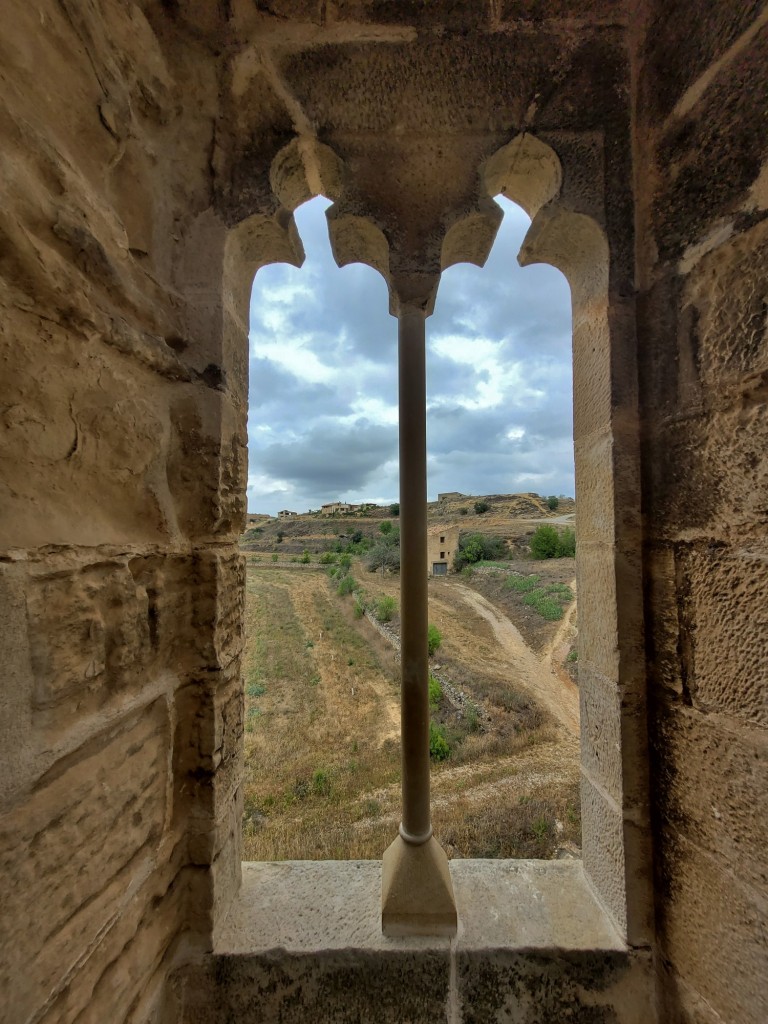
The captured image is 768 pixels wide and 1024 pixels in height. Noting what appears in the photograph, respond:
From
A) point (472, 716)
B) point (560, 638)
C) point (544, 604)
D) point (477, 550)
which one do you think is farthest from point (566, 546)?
point (472, 716)

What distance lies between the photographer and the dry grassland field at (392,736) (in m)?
2.30

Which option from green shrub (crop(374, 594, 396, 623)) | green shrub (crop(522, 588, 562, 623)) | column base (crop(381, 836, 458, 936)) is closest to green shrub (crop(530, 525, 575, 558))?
green shrub (crop(522, 588, 562, 623))

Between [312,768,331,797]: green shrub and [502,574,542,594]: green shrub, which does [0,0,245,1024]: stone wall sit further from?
[502,574,542,594]: green shrub

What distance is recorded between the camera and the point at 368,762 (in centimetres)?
360

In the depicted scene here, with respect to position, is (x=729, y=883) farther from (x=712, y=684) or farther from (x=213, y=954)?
(x=213, y=954)

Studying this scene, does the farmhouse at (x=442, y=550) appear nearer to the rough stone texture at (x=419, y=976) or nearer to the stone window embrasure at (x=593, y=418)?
the stone window embrasure at (x=593, y=418)

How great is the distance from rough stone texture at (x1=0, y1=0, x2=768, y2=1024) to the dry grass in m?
1.26

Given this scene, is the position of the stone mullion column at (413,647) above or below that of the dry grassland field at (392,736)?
above

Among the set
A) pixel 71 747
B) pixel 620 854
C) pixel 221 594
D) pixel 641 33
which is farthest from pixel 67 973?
pixel 641 33

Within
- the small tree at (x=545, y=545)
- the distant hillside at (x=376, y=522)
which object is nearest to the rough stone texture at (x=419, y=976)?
the small tree at (x=545, y=545)

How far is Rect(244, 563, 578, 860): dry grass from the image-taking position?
225 cm

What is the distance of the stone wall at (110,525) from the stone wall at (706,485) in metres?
1.30

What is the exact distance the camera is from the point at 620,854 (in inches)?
44.6

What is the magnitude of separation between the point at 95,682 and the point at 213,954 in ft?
2.99
